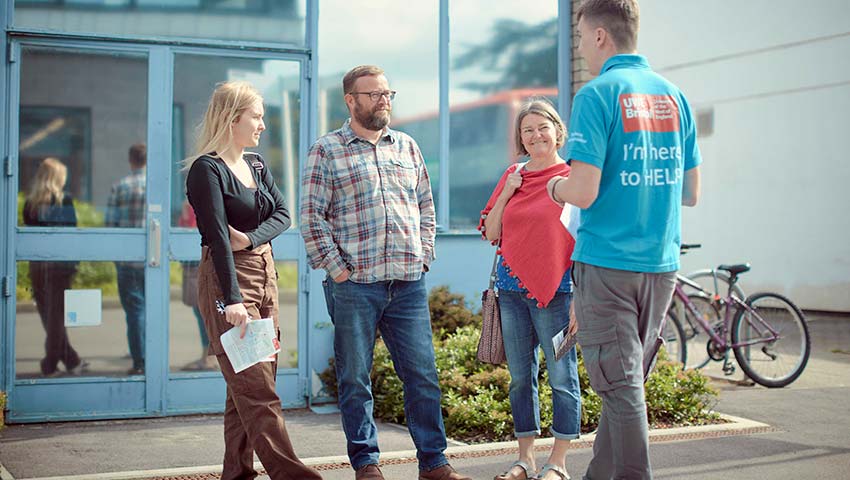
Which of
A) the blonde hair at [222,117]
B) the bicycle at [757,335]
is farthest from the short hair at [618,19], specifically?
the bicycle at [757,335]

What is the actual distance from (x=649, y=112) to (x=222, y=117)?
1.94m

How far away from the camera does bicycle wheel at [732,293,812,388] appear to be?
8344 mm

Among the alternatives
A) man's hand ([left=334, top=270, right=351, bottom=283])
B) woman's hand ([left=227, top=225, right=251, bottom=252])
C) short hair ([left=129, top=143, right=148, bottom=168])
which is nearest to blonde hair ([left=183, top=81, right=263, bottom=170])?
woman's hand ([left=227, top=225, right=251, bottom=252])

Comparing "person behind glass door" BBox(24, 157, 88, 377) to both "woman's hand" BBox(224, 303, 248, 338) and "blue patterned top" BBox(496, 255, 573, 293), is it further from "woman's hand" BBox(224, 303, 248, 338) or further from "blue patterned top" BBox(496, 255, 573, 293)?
"blue patterned top" BBox(496, 255, 573, 293)

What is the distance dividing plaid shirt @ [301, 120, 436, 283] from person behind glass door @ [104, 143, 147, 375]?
8.27 feet

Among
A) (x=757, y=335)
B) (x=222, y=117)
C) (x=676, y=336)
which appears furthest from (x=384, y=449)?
(x=757, y=335)

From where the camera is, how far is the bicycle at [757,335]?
837cm

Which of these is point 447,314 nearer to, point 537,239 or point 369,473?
point 537,239

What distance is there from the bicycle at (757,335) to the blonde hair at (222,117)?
4.85m

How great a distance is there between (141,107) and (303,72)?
1.19 m

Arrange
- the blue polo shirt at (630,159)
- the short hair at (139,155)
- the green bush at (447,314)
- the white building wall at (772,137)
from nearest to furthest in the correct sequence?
the blue polo shirt at (630,159)
the short hair at (139,155)
the green bush at (447,314)
the white building wall at (772,137)

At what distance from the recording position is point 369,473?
190 inches

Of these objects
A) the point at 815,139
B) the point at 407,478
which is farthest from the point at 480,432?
the point at 815,139

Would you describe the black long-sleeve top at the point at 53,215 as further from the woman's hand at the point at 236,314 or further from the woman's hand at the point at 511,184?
the woman's hand at the point at 511,184
